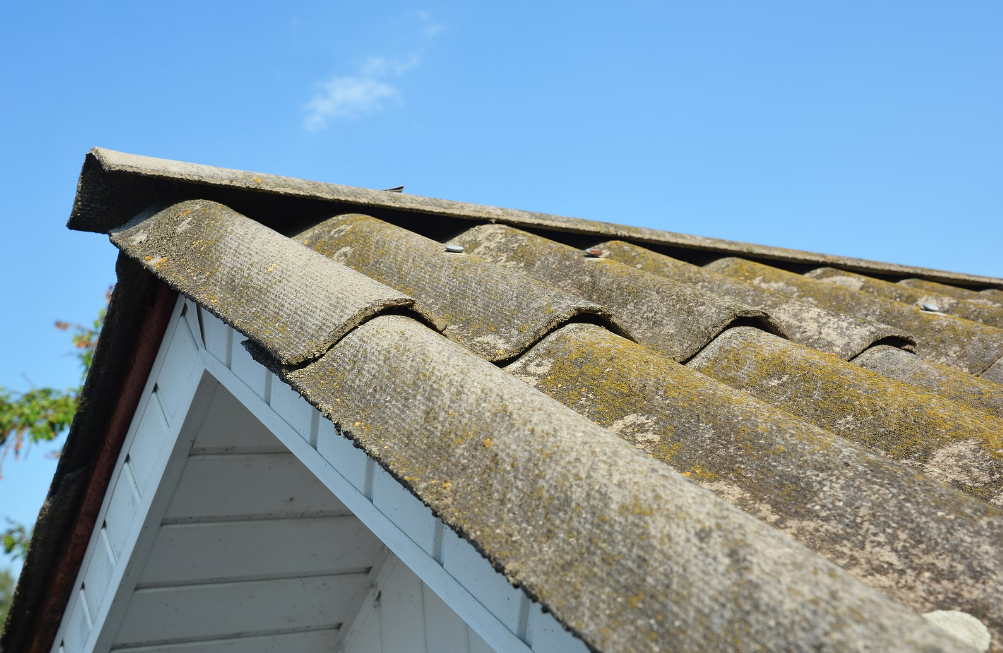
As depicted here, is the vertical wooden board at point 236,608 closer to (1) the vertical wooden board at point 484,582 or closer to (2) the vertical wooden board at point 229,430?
(2) the vertical wooden board at point 229,430

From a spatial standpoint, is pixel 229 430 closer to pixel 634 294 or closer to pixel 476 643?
pixel 476 643

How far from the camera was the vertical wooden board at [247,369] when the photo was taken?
212cm

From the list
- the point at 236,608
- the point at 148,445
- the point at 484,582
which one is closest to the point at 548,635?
the point at 484,582

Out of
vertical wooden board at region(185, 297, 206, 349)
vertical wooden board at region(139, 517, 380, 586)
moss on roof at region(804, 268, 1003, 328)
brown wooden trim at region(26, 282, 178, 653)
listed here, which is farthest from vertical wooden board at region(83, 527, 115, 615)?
moss on roof at region(804, 268, 1003, 328)

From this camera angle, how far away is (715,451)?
4.59 feet

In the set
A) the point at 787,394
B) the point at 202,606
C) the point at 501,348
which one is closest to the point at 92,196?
the point at 501,348

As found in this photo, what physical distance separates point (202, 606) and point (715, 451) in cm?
309

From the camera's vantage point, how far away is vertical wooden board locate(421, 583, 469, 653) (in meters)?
3.18

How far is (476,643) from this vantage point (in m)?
3.04

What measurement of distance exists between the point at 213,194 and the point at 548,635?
7.40 feet

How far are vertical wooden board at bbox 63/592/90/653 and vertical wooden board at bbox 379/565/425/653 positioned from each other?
4.79ft

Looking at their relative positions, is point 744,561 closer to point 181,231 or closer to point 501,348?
point 501,348

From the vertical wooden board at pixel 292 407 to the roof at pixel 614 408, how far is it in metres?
0.20

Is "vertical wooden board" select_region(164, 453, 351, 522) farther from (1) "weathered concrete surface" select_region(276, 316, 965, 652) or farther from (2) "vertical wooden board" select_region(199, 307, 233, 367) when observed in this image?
(1) "weathered concrete surface" select_region(276, 316, 965, 652)
